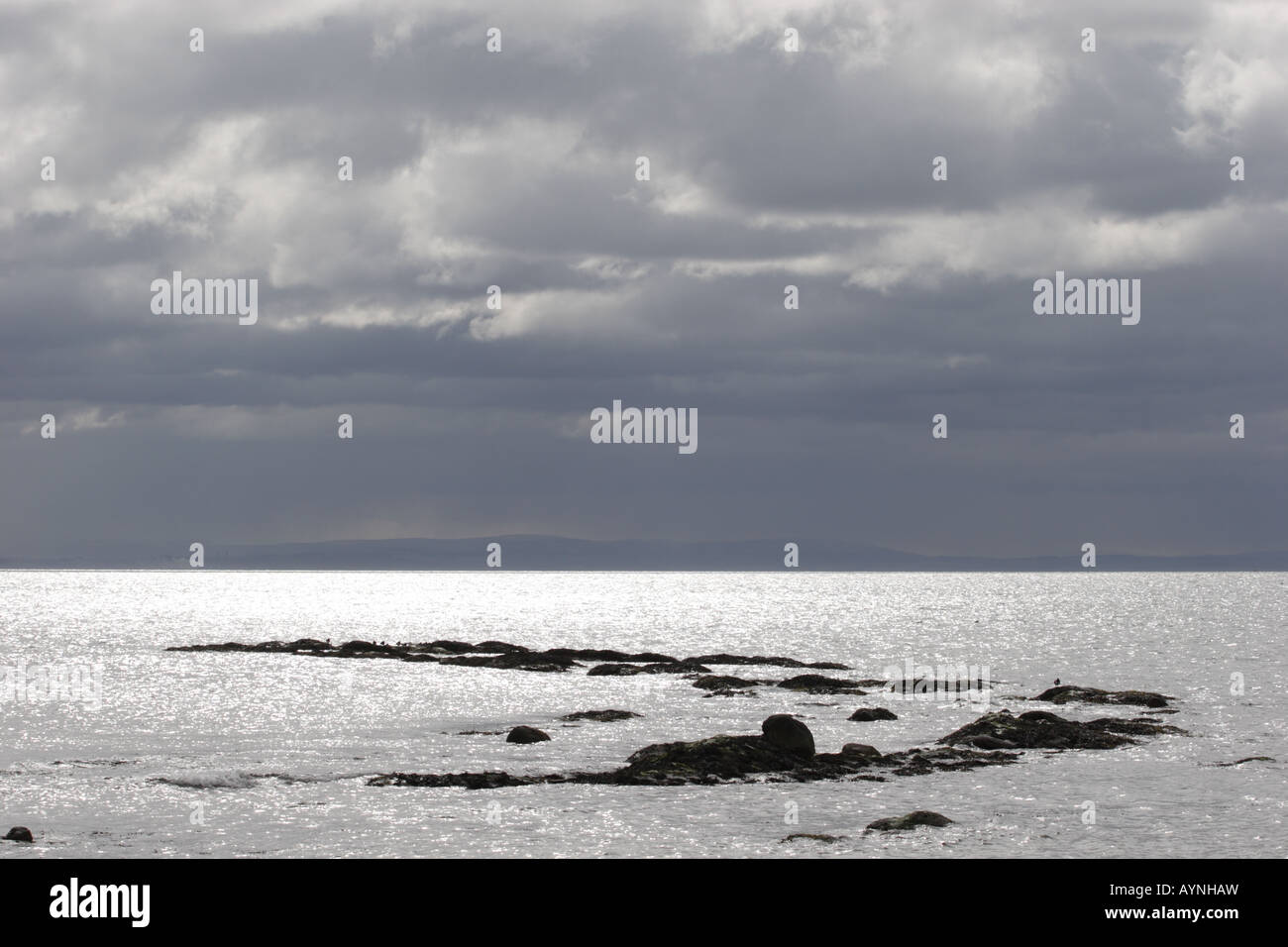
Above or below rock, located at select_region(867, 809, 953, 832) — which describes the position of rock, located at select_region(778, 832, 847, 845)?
below

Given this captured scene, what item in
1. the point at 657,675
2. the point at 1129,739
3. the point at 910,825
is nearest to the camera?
the point at 910,825

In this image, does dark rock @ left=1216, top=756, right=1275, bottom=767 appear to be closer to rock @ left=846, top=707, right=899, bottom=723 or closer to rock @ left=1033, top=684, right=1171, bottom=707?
rock @ left=846, top=707, right=899, bottom=723

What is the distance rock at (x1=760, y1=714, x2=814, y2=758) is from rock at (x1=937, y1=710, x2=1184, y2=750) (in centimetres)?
850

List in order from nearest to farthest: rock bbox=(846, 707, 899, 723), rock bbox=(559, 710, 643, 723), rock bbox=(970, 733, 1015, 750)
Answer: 1. rock bbox=(970, 733, 1015, 750)
2. rock bbox=(559, 710, 643, 723)
3. rock bbox=(846, 707, 899, 723)

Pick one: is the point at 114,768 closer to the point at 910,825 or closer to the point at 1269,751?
the point at 910,825

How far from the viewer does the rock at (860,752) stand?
4644 centimetres

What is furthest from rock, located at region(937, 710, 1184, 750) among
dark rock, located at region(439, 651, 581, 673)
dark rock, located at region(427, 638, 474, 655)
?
dark rock, located at region(427, 638, 474, 655)

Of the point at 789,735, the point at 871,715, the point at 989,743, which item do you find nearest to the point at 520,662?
the point at 871,715

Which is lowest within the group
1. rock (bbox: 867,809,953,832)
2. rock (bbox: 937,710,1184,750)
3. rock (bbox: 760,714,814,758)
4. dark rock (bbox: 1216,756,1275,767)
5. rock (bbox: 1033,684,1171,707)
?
rock (bbox: 1033,684,1171,707)

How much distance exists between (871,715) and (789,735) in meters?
19.0

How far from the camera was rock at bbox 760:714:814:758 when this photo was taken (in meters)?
45.2

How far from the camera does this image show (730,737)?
151 ft
